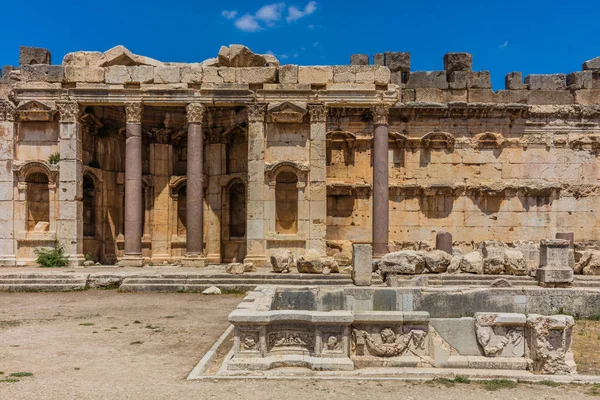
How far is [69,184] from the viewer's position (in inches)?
813

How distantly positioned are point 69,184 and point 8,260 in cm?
386

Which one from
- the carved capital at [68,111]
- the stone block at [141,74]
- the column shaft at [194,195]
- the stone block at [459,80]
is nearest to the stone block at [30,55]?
the carved capital at [68,111]

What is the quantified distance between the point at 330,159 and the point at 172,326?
49.0ft

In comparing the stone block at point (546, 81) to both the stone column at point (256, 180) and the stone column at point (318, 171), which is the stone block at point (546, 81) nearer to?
the stone column at point (318, 171)

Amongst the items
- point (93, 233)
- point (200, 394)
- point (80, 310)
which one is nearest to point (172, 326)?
point (80, 310)

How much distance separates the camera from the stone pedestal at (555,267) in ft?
45.0

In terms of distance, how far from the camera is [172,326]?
1093 centimetres

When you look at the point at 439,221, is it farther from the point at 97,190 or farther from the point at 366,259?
the point at 97,190

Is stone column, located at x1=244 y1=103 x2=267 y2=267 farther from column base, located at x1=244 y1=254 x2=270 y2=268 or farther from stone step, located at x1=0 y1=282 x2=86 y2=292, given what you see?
stone step, located at x1=0 y1=282 x2=86 y2=292

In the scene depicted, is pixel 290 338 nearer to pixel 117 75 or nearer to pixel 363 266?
pixel 363 266

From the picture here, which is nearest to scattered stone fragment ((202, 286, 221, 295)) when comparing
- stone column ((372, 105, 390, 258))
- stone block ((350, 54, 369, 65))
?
stone column ((372, 105, 390, 258))

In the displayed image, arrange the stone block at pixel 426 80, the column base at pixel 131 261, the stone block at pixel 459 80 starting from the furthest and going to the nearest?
1. the stone block at pixel 426 80
2. the stone block at pixel 459 80
3. the column base at pixel 131 261

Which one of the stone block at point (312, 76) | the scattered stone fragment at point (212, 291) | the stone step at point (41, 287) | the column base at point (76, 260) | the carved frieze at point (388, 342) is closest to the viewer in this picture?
the carved frieze at point (388, 342)

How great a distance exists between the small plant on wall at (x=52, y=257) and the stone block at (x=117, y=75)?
6887 millimetres
